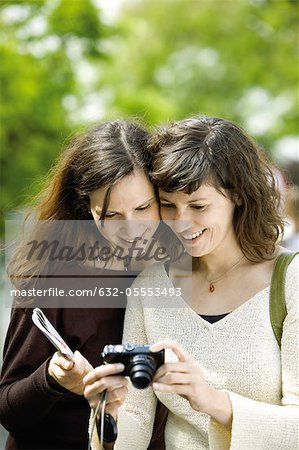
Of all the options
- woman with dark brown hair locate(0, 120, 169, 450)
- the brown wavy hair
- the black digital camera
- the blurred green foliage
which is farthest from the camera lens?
the blurred green foliage

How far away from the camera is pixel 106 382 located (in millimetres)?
2211

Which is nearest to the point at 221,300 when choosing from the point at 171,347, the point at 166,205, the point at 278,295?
the point at 278,295

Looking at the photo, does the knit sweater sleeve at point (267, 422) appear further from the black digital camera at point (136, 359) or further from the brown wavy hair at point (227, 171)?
the brown wavy hair at point (227, 171)

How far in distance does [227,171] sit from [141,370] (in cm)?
73

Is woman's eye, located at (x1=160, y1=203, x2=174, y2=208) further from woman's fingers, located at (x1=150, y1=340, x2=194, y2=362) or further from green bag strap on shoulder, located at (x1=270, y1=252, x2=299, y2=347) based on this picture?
woman's fingers, located at (x1=150, y1=340, x2=194, y2=362)

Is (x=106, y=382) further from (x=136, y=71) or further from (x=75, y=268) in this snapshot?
(x=136, y=71)

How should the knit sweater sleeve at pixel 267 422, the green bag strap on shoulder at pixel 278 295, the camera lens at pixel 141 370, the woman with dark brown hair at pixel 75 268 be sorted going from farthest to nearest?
1. the woman with dark brown hair at pixel 75 268
2. the green bag strap on shoulder at pixel 278 295
3. the knit sweater sleeve at pixel 267 422
4. the camera lens at pixel 141 370

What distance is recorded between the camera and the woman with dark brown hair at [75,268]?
8.76 feet

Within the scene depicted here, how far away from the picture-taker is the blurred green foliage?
8.96 m

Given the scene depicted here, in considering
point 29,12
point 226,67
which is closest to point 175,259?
point 29,12

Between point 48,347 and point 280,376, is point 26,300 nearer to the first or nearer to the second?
point 48,347

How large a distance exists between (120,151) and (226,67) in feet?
51.0

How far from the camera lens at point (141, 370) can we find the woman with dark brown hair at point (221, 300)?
218 mm

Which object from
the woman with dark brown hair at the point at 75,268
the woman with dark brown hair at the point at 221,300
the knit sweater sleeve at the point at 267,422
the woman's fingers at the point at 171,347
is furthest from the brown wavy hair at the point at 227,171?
the woman's fingers at the point at 171,347
